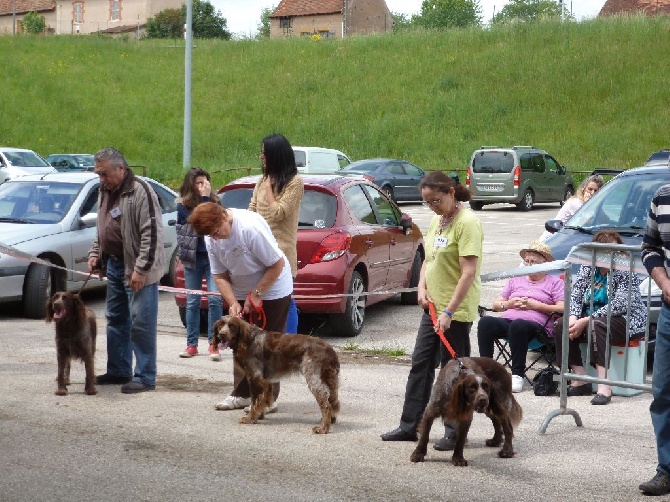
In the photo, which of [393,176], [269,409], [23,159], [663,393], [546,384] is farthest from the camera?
[393,176]

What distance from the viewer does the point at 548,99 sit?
52406 millimetres

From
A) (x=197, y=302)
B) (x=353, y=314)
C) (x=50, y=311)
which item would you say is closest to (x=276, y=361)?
(x=50, y=311)

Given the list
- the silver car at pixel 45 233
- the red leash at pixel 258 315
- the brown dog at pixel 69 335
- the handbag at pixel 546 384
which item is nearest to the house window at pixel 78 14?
the silver car at pixel 45 233

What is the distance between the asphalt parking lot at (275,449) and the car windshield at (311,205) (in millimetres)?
2021

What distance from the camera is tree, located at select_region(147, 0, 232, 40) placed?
289ft

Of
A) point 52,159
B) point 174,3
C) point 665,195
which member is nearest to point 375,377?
point 665,195

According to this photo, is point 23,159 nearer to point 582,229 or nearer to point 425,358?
point 582,229

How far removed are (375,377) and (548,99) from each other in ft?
146

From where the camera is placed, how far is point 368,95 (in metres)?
55.9

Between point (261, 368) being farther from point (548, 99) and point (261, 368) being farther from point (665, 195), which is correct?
point (548, 99)

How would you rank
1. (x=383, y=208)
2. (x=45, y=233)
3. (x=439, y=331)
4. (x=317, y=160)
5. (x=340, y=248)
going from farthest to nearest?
1. (x=317, y=160)
2. (x=383, y=208)
3. (x=45, y=233)
4. (x=340, y=248)
5. (x=439, y=331)

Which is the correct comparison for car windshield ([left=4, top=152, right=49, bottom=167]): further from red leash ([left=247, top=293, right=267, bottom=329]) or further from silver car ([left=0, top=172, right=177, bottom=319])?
red leash ([left=247, top=293, right=267, bottom=329])

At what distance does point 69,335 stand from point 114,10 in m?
92.0

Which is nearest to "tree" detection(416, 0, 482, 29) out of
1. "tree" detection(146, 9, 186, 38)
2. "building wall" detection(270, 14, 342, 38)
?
"building wall" detection(270, 14, 342, 38)
